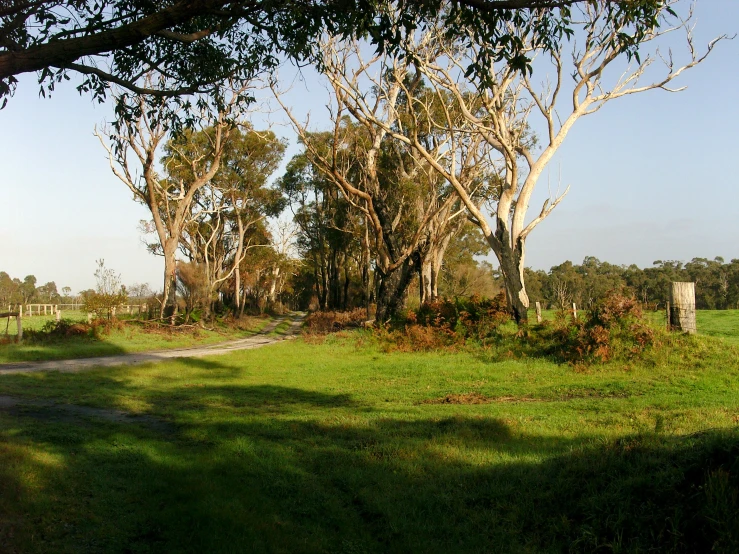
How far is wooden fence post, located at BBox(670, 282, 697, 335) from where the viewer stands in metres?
15.8

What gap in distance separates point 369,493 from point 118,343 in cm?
2182

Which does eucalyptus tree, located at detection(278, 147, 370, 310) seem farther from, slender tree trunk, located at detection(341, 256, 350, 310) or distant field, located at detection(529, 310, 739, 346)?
distant field, located at detection(529, 310, 739, 346)

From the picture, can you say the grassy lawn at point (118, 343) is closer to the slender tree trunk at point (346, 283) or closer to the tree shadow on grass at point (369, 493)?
the tree shadow on grass at point (369, 493)

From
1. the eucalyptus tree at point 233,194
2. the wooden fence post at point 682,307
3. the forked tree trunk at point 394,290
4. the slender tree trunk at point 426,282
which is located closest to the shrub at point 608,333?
the wooden fence post at point 682,307

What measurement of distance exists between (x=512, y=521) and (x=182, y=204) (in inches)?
1211

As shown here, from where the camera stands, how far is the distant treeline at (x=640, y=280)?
61.1 metres

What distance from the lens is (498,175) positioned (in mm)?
30516

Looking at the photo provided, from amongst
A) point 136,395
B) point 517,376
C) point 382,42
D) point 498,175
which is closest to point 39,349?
point 136,395

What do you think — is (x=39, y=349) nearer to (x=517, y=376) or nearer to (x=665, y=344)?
(x=517, y=376)

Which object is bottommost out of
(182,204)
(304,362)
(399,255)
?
→ (304,362)

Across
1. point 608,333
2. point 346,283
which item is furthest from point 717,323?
point 346,283

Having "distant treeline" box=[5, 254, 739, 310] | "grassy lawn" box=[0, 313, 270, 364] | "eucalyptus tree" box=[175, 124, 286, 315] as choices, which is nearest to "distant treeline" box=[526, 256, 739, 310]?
"distant treeline" box=[5, 254, 739, 310]

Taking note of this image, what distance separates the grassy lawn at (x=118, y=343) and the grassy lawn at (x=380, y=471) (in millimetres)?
9257

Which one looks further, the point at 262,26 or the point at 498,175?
the point at 498,175
